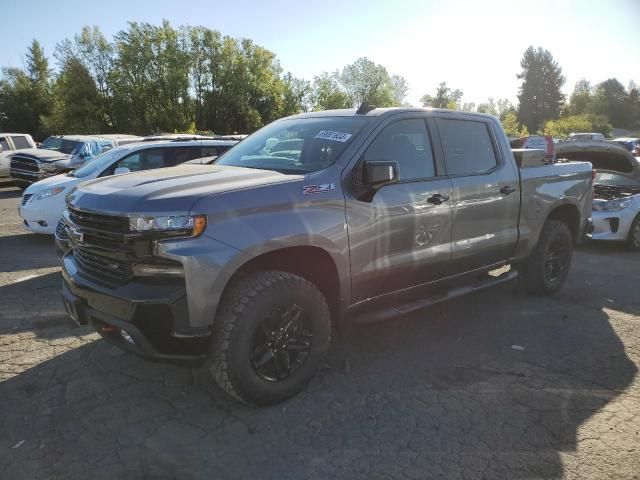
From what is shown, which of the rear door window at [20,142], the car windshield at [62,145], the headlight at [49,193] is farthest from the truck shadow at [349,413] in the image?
the rear door window at [20,142]

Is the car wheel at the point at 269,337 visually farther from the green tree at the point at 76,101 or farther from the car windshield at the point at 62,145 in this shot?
the green tree at the point at 76,101

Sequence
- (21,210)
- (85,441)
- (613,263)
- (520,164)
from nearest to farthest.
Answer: (85,441)
(520,164)
(613,263)
(21,210)

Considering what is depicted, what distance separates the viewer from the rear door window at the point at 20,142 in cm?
1717

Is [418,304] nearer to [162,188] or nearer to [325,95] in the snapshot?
[162,188]

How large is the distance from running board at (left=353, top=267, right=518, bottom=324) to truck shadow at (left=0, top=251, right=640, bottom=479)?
42 centimetres

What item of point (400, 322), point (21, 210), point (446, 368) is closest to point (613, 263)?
point (400, 322)

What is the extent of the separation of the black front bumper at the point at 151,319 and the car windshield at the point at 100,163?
547 centimetres

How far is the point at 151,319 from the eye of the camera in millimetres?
2666

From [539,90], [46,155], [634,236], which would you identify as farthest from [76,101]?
[539,90]

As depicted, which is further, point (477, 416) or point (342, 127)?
point (342, 127)

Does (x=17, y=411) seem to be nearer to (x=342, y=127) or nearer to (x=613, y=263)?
(x=342, y=127)

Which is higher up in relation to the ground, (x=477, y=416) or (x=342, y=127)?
(x=342, y=127)

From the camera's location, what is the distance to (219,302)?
112 inches

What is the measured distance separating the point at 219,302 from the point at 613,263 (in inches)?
262
